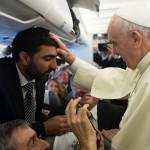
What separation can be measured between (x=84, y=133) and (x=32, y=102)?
2.56 ft

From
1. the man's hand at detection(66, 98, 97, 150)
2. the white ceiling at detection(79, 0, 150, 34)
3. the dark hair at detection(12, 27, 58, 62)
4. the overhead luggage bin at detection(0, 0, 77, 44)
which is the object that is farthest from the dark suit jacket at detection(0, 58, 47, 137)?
the white ceiling at detection(79, 0, 150, 34)

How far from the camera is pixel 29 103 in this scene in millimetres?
1900

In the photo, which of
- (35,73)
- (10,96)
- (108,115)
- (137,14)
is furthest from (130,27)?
(108,115)

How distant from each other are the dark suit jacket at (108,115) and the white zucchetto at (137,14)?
1.14 metres

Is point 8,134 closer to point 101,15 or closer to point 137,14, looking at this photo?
point 137,14

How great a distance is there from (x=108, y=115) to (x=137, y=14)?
1.18m

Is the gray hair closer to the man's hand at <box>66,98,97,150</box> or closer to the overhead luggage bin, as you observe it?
the overhead luggage bin

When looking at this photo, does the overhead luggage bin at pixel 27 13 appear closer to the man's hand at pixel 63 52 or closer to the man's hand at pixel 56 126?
the man's hand at pixel 63 52

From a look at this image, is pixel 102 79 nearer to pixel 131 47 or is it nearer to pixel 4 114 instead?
pixel 131 47

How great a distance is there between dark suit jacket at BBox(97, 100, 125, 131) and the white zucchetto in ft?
3.74

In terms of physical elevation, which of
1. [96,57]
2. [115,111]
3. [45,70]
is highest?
[45,70]

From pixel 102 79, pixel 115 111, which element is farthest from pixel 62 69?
pixel 102 79

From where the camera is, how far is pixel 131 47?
4.79 feet

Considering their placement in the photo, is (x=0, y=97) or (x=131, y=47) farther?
(x=0, y=97)
